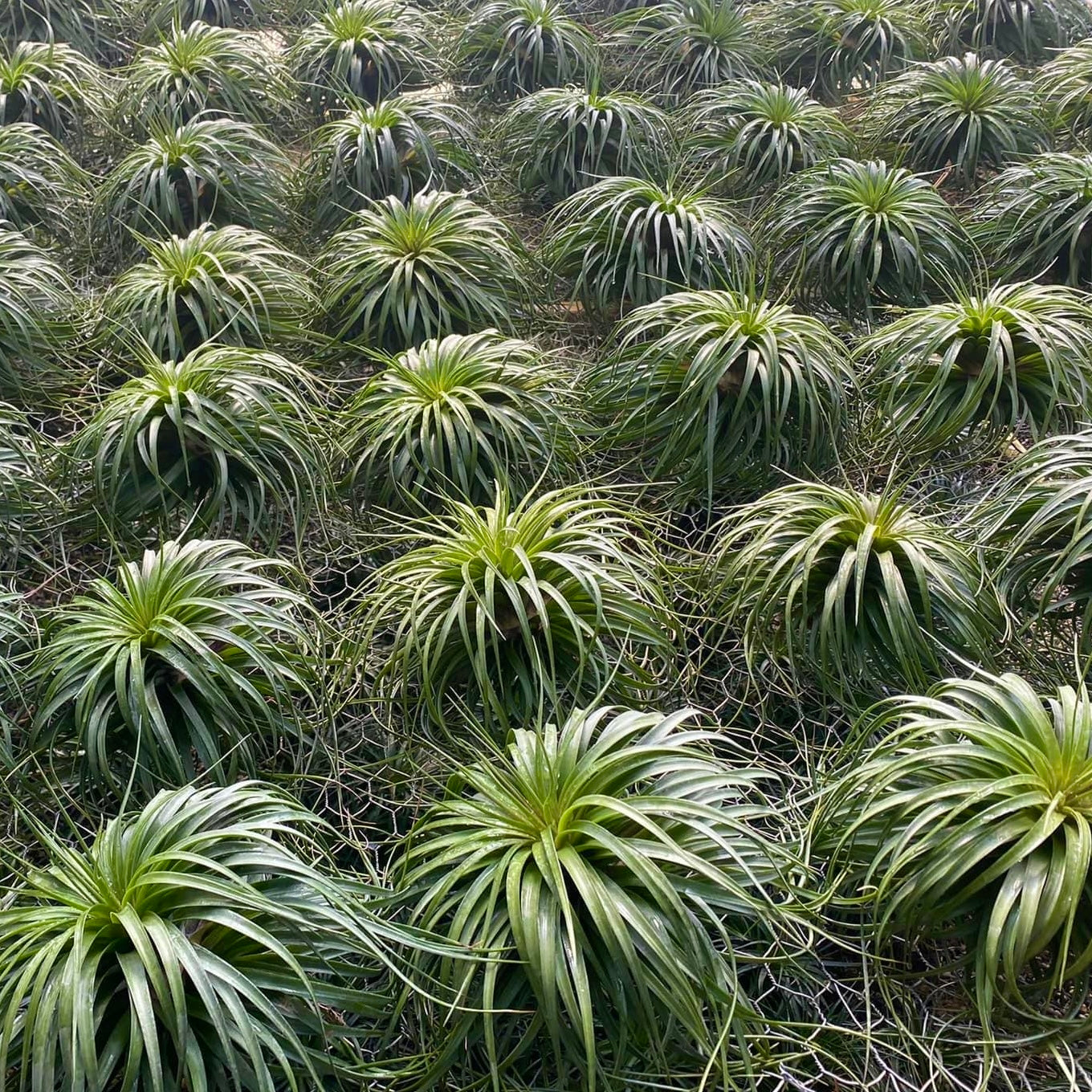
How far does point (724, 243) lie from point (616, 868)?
1.95m

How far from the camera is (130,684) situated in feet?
5.68

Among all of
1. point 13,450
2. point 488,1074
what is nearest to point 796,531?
point 488,1074

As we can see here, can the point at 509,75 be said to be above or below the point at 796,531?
above

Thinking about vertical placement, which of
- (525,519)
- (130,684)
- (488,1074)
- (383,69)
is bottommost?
(488,1074)

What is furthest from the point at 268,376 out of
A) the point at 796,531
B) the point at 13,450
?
the point at 796,531

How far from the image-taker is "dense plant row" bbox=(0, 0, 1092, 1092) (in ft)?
4.58

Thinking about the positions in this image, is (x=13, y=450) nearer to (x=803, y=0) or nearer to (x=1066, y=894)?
(x=1066, y=894)

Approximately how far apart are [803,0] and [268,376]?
2.90 metres

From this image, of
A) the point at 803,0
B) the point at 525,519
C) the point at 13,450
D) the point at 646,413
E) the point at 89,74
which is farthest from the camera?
the point at 803,0

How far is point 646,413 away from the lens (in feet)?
8.19

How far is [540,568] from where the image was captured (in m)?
1.90

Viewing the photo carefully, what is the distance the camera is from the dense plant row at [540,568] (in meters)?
1.39

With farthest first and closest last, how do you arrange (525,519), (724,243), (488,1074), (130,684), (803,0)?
1. (803,0)
2. (724,243)
3. (525,519)
4. (130,684)
5. (488,1074)

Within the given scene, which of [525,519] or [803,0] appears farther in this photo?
[803,0]
